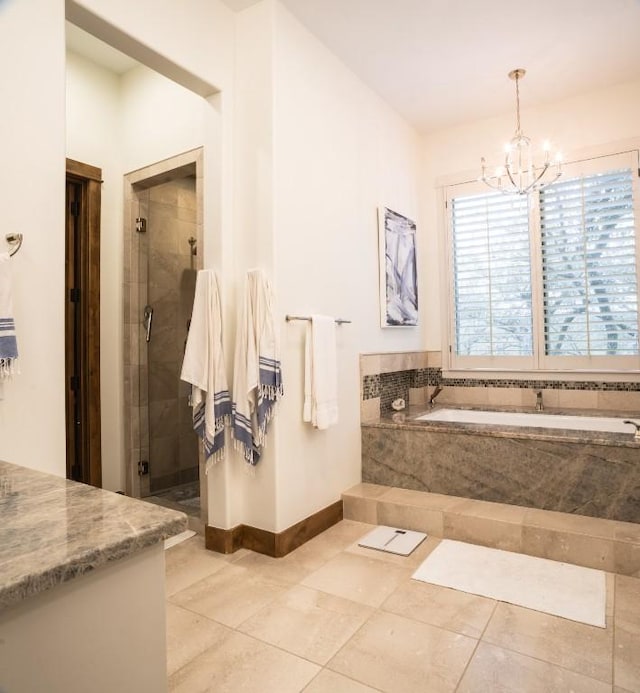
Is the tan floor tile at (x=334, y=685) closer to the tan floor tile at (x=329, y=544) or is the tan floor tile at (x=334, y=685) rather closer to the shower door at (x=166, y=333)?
the tan floor tile at (x=329, y=544)

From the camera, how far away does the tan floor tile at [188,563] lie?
2.21m

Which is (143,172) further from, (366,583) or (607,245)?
(607,245)

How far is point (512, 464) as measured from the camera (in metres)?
2.69

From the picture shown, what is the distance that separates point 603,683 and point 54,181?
7.99ft

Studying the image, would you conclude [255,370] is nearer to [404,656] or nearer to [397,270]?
[404,656]

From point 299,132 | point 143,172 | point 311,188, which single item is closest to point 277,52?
point 299,132

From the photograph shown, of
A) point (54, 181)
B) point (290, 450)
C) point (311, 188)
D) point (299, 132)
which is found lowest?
point (290, 450)

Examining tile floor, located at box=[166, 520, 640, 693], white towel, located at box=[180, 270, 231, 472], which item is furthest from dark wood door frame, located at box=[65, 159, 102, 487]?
tile floor, located at box=[166, 520, 640, 693]

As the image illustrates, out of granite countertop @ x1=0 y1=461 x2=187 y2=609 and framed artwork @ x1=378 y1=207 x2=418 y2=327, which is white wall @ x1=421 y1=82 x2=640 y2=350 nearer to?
framed artwork @ x1=378 y1=207 x2=418 y2=327

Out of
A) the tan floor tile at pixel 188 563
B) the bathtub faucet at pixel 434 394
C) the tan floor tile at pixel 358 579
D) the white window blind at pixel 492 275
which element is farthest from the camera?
the bathtub faucet at pixel 434 394

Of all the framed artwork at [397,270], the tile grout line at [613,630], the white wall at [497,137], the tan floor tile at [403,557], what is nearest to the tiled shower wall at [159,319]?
the framed artwork at [397,270]

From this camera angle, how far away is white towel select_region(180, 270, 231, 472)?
243 cm

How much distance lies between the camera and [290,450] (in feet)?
8.32

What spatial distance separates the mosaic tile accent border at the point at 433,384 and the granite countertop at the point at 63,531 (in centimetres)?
236
